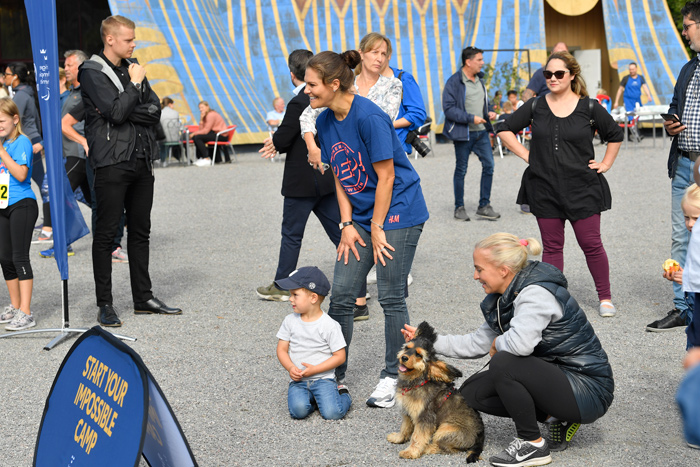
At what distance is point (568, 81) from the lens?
5719mm

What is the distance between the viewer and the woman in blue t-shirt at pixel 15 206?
592 centimetres

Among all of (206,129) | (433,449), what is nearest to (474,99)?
(433,449)

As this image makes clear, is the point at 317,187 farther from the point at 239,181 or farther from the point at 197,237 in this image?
the point at 239,181

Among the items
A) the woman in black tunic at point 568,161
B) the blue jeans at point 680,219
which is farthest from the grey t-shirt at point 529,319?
the blue jeans at point 680,219

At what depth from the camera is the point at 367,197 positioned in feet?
14.0

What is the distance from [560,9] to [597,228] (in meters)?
17.7

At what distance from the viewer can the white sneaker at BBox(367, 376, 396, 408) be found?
4.37m

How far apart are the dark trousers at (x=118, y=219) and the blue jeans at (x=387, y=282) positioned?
2253 mm

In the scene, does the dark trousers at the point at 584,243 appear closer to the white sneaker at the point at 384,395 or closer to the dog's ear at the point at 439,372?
the white sneaker at the point at 384,395

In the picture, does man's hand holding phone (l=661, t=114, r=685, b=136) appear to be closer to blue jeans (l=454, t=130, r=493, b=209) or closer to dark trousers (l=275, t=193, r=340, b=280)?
dark trousers (l=275, t=193, r=340, b=280)

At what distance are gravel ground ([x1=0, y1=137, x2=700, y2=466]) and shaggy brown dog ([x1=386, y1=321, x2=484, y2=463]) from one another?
0.08m

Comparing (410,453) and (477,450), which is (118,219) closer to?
(410,453)

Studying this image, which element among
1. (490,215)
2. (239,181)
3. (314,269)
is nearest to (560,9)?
(239,181)

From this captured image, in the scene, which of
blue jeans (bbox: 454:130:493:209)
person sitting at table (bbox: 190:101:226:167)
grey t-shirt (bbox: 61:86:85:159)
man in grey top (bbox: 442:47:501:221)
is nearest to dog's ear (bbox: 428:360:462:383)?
grey t-shirt (bbox: 61:86:85:159)
